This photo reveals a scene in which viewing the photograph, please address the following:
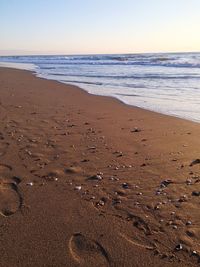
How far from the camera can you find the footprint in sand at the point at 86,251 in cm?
306

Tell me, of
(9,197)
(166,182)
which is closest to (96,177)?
(166,182)

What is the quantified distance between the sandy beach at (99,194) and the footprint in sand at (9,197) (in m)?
0.01

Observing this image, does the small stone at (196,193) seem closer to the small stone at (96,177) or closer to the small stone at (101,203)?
the small stone at (101,203)

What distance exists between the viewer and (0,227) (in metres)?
3.52

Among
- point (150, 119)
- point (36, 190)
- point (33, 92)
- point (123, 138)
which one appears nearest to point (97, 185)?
point (36, 190)

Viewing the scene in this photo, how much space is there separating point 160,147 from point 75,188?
2.10m

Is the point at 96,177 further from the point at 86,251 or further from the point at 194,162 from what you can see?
the point at 86,251

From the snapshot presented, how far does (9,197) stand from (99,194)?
3.39 feet

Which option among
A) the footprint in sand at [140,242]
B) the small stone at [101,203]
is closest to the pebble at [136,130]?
the small stone at [101,203]

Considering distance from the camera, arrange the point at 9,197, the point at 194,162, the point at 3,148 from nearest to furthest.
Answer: the point at 9,197 → the point at 194,162 → the point at 3,148

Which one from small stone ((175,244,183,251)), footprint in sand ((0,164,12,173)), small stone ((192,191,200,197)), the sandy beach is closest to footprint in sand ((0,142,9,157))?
the sandy beach

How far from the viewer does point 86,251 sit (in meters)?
3.20

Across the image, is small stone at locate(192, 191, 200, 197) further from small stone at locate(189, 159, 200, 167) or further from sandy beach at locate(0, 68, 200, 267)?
small stone at locate(189, 159, 200, 167)

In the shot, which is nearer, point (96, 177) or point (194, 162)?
point (96, 177)
